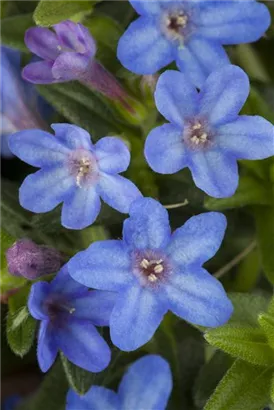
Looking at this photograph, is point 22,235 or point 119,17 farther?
point 119,17

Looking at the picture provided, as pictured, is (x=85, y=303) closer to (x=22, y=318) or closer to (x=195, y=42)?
(x=22, y=318)

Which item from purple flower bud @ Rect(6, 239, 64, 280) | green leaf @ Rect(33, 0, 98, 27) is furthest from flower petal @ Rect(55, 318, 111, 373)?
green leaf @ Rect(33, 0, 98, 27)

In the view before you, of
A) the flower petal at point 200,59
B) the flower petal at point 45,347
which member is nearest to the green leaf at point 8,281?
the flower petal at point 45,347

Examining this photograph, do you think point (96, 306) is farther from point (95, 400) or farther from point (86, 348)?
point (95, 400)

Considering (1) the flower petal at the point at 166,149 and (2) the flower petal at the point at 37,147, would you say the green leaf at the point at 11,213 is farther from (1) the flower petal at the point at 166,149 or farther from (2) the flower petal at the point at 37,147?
(1) the flower petal at the point at 166,149

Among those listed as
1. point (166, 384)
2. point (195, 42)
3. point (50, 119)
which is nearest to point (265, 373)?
point (166, 384)

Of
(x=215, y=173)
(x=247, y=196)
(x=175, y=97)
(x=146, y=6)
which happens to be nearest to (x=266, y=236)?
(x=247, y=196)
